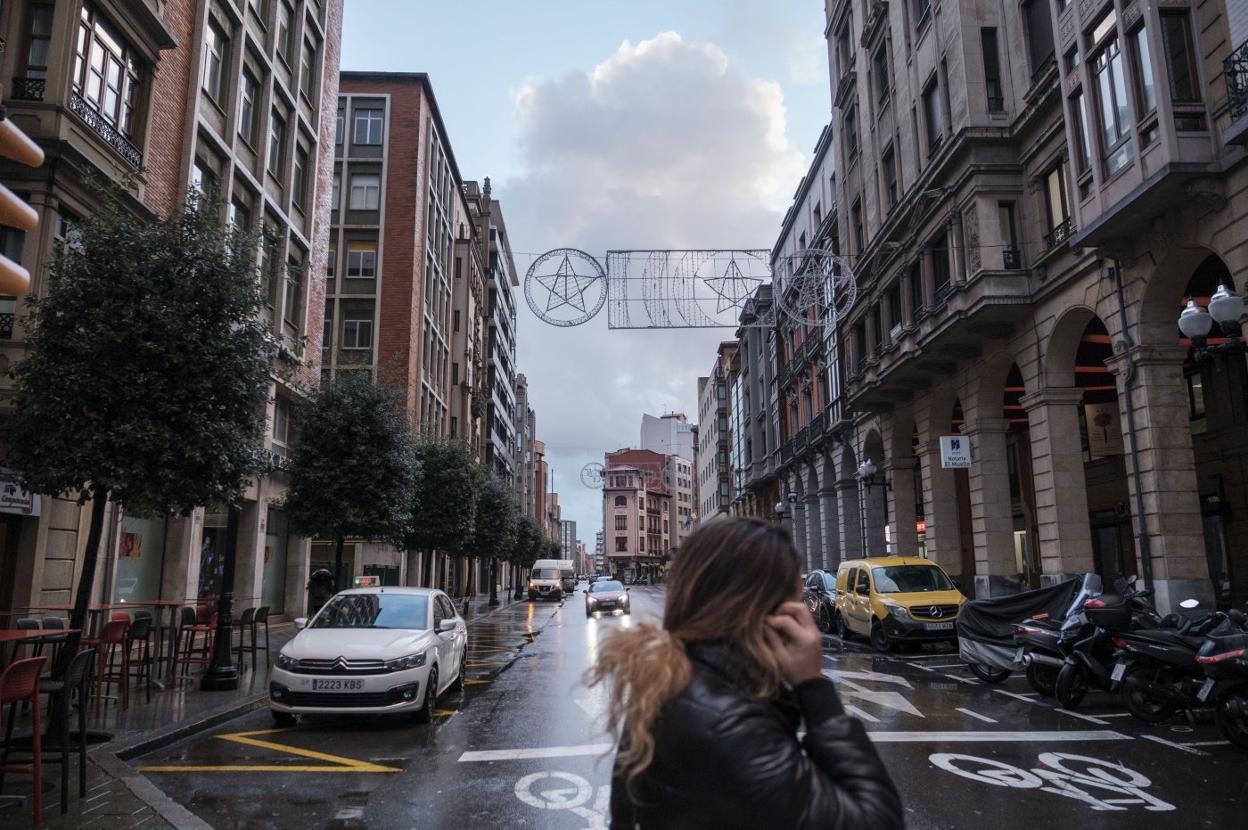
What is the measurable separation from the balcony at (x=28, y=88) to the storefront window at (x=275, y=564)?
13828 mm

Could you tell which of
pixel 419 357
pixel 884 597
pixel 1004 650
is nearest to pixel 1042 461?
pixel 884 597

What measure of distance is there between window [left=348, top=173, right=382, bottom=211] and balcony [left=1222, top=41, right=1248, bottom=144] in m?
35.2

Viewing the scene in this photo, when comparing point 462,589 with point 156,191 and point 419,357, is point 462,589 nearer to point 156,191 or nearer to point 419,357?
point 419,357

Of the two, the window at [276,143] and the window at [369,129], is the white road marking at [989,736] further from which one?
the window at [369,129]

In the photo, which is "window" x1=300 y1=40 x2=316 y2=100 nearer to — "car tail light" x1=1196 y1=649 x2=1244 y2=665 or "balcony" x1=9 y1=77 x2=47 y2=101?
"balcony" x1=9 y1=77 x2=47 y2=101

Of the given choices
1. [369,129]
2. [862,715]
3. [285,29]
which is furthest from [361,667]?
[369,129]

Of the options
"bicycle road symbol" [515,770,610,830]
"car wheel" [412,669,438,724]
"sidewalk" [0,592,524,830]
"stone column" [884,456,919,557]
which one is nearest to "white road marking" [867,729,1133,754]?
"bicycle road symbol" [515,770,610,830]

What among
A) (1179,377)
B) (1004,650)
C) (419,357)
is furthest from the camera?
(419,357)

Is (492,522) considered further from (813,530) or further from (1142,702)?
(1142,702)

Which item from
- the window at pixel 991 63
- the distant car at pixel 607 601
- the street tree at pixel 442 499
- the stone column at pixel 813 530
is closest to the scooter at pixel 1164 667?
the window at pixel 991 63

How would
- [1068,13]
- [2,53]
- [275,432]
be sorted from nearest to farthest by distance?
1. [2,53]
2. [1068,13]
3. [275,432]

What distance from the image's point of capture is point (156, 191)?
57.3ft

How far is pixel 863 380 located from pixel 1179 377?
13.9m

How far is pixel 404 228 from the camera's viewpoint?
40.3 m
